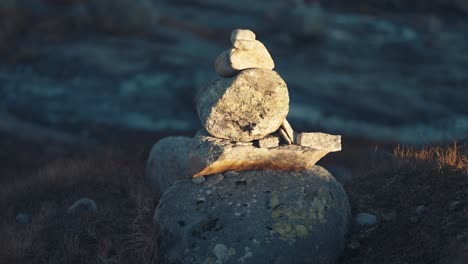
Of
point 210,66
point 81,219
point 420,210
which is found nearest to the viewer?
point 420,210

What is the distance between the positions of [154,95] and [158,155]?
36.2 ft

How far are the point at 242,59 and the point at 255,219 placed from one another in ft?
6.94

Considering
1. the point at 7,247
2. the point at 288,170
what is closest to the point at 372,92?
the point at 288,170

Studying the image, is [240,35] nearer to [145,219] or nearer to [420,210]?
[145,219]

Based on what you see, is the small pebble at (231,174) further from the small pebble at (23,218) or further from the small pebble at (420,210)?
the small pebble at (23,218)

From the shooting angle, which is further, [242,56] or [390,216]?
[242,56]

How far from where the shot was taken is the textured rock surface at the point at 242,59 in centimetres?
743

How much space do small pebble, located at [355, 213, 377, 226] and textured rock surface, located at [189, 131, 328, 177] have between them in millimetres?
951

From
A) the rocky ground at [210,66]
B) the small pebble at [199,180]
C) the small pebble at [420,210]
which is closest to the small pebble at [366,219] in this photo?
the small pebble at [420,210]

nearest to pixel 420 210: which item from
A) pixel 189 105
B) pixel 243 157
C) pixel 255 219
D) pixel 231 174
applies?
pixel 255 219

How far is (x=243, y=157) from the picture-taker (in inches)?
285

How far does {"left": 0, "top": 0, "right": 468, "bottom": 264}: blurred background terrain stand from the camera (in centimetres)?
723

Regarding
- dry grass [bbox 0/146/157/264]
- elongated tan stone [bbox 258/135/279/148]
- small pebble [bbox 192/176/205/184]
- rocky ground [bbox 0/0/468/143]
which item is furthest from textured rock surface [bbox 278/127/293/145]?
rocky ground [bbox 0/0/468/143]

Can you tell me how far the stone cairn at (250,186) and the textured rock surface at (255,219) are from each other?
0.04 feet
